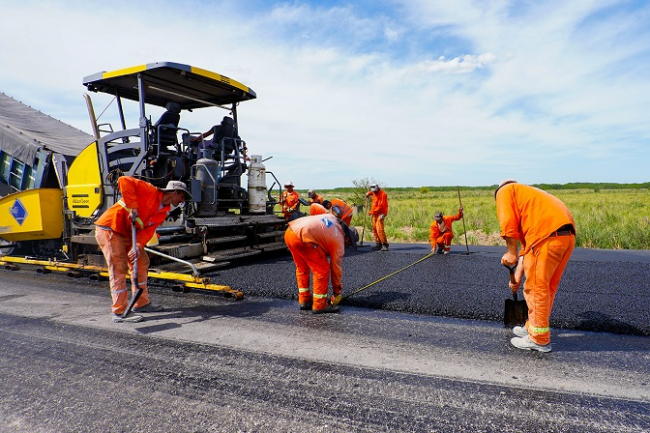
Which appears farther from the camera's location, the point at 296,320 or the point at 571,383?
the point at 296,320

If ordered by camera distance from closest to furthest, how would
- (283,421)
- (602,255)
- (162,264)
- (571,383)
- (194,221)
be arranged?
(283,421)
(571,383)
(162,264)
(194,221)
(602,255)

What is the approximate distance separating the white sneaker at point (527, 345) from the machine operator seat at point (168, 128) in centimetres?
461

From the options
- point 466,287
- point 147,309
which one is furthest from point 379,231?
point 147,309

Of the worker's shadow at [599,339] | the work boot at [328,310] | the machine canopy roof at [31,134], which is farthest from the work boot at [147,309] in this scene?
the machine canopy roof at [31,134]

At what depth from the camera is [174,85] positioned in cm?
601

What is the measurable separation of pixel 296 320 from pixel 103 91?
4.39 m

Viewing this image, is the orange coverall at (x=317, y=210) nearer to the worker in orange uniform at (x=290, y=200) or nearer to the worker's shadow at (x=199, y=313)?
the worker's shadow at (x=199, y=313)

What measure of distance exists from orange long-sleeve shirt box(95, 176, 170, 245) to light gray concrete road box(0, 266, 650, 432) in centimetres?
82

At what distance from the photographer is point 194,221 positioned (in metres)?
5.64

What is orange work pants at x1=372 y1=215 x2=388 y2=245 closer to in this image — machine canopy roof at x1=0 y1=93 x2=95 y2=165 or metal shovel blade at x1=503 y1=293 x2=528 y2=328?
metal shovel blade at x1=503 y1=293 x2=528 y2=328

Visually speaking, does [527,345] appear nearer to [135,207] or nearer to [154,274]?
[135,207]

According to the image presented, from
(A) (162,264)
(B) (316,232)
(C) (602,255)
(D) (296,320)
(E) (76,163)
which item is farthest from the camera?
(C) (602,255)

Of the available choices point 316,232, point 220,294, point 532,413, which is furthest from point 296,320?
point 532,413

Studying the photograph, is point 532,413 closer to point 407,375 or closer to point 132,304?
point 407,375
